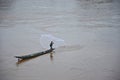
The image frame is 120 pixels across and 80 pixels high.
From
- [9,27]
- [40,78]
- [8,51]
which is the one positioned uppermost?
[9,27]

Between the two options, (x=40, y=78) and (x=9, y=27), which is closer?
(x=40, y=78)

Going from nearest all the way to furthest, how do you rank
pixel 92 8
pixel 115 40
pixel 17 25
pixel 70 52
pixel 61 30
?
pixel 70 52 → pixel 115 40 → pixel 61 30 → pixel 17 25 → pixel 92 8

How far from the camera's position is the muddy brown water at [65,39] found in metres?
9.59

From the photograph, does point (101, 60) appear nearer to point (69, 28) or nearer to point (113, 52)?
point (113, 52)

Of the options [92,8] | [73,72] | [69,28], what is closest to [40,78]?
[73,72]

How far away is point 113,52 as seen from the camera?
1103 cm

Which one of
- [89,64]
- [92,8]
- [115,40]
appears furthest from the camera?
[92,8]

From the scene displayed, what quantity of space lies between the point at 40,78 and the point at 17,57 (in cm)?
137

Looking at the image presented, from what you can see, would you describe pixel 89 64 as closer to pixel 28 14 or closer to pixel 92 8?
pixel 28 14

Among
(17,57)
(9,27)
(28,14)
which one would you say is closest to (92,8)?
(28,14)

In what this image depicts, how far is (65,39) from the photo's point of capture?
1253cm

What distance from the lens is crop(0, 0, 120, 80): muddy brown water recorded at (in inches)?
377

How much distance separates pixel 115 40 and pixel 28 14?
6.78 metres

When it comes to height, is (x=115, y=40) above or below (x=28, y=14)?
below
